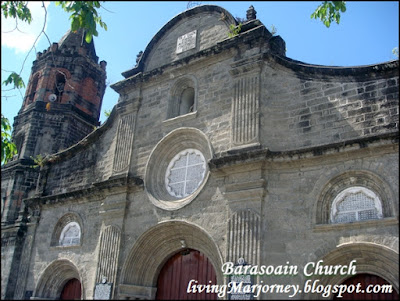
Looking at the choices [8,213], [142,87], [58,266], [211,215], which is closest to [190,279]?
[211,215]

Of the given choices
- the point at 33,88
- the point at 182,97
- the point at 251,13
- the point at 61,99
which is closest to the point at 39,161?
the point at 61,99

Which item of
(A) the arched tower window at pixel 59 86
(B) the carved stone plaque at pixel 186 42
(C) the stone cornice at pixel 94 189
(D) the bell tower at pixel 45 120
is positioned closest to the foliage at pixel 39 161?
(D) the bell tower at pixel 45 120

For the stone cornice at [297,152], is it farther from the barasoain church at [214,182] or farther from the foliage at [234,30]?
the foliage at [234,30]

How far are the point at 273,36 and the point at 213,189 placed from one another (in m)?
4.22

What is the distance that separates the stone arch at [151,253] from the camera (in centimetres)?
1093

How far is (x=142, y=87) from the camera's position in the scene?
13484mm

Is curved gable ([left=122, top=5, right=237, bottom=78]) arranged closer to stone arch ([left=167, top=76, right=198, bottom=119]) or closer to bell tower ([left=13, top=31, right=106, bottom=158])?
stone arch ([left=167, top=76, right=198, bottom=119])

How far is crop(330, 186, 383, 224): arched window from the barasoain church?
21 millimetres

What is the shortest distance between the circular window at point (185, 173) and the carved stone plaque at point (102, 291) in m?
2.83

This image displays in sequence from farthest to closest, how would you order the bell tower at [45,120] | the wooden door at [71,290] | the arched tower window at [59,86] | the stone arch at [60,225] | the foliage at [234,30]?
1. the arched tower window at [59,86]
2. the bell tower at [45,120]
3. the stone arch at [60,225]
4. the wooden door at [71,290]
5. the foliage at [234,30]

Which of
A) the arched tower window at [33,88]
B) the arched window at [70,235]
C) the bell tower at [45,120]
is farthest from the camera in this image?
the arched tower window at [33,88]

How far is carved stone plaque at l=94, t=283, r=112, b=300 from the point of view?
1120 centimetres

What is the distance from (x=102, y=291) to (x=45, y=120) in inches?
321

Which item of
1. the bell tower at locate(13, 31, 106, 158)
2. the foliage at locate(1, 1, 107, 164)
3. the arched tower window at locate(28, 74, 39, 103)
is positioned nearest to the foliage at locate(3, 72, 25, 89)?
the foliage at locate(1, 1, 107, 164)
